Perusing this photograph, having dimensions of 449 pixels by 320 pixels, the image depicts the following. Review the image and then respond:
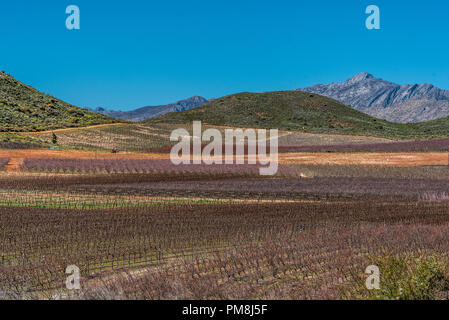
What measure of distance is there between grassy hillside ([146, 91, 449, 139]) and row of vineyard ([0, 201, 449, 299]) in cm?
9881

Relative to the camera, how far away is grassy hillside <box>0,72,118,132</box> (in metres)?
96.6

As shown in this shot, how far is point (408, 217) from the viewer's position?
22.2 meters

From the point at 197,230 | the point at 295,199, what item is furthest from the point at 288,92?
the point at 197,230

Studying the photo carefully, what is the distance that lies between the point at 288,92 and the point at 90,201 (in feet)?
525

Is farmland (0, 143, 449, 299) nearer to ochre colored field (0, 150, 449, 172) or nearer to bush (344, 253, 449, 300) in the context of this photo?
bush (344, 253, 449, 300)

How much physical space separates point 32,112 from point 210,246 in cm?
10382

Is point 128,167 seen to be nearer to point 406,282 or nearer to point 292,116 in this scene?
point 406,282

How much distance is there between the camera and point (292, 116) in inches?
5802

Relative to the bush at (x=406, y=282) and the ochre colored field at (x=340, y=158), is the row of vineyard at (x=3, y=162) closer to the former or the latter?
the ochre colored field at (x=340, y=158)

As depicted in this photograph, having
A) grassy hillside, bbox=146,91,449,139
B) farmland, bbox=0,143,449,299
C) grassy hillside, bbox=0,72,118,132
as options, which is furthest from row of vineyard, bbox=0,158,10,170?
grassy hillside, bbox=146,91,449,139

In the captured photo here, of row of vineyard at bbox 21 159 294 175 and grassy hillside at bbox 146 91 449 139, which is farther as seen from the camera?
grassy hillside at bbox 146 91 449 139

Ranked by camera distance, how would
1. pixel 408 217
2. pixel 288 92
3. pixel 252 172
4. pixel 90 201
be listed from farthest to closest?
1. pixel 288 92
2. pixel 252 172
3. pixel 90 201
4. pixel 408 217
